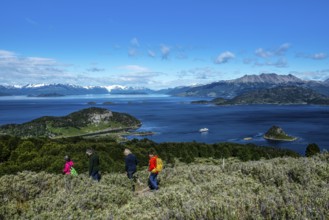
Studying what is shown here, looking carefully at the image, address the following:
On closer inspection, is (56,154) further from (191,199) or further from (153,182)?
(191,199)

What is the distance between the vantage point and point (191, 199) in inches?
311

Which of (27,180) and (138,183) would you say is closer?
(27,180)

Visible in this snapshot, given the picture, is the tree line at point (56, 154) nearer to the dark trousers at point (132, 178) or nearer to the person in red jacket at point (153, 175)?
the dark trousers at point (132, 178)

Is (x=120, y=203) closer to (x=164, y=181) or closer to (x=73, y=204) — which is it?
(x=73, y=204)

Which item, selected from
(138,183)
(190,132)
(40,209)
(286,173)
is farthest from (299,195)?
(190,132)

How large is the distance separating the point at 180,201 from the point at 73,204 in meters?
3.31

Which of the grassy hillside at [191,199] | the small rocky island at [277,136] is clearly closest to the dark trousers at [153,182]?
the grassy hillside at [191,199]

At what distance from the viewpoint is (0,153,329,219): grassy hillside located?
6.82 meters

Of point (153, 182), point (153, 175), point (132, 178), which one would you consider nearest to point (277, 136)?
point (132, 178)

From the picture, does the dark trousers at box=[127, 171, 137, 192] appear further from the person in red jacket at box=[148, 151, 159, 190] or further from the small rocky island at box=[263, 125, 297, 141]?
the small rocky island at box=[263, 125, 297, 141]

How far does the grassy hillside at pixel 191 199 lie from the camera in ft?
22.4

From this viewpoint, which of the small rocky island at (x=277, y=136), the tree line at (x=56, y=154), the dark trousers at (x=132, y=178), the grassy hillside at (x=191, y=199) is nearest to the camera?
the grassy hillside at (x=191, y=199)

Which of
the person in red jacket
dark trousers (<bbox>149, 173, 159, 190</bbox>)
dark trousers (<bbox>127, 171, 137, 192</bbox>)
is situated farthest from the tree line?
dark trousers (<bbox>149, 173, 159, 190</bbox>)

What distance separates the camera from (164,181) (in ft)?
58.0
